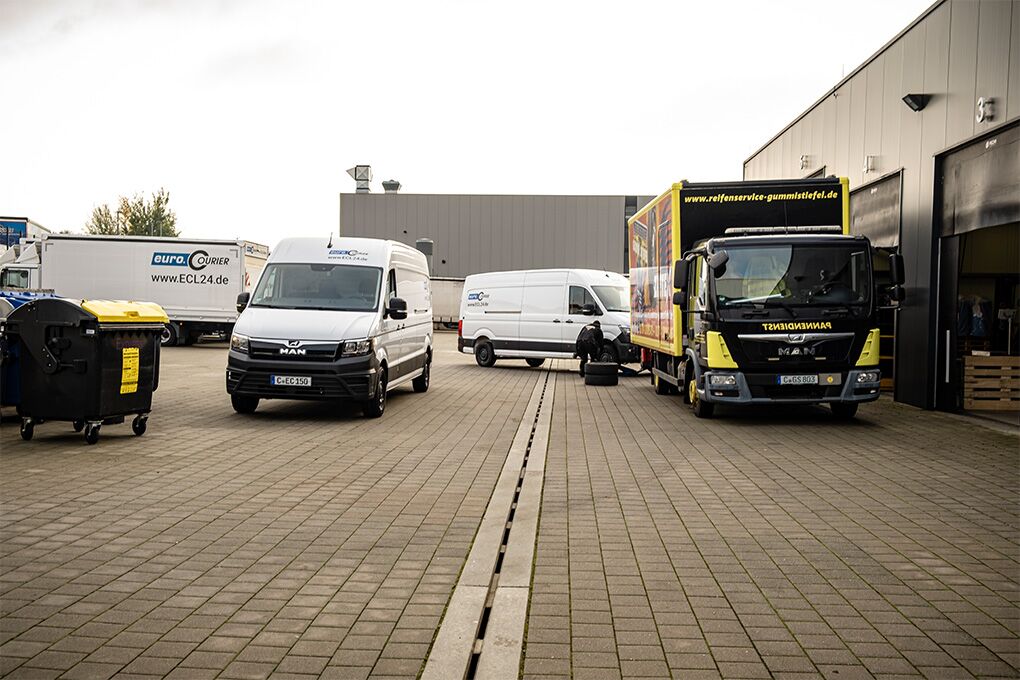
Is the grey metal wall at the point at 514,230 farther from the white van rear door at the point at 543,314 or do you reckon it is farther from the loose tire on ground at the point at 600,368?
the loose tire on ground at the point at 600,368

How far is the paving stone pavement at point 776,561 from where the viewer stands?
436cm

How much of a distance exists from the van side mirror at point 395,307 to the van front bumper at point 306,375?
1403mm

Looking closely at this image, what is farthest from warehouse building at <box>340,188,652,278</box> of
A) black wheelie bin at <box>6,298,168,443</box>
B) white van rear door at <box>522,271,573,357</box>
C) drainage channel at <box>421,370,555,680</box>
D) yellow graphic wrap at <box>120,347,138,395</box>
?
drainage channel at <box>421,370,555,680</box>

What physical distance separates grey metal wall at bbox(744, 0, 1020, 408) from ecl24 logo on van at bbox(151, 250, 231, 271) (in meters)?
20.9

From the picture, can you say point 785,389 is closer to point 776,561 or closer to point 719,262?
point 719,262

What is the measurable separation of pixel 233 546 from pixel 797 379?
9.03 metres

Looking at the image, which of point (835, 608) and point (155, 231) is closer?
point (835, 608)

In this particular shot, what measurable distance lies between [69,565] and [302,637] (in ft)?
6.45

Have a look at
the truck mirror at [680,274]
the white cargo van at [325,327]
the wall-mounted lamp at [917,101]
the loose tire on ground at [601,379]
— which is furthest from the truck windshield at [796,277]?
the loose tire on ground at [601,379]

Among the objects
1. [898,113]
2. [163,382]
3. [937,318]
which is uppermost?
[898,113]

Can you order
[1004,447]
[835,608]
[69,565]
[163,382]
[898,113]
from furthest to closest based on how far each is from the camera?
[163,382] < [898,113] < [1004,447] < [69,565] < [835,608]

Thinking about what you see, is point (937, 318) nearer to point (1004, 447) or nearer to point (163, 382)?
point (1004, 447)

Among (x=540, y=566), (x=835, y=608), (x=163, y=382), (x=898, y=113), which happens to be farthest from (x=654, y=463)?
(x=163, y=382)

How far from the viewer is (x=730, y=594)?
5.30 m
